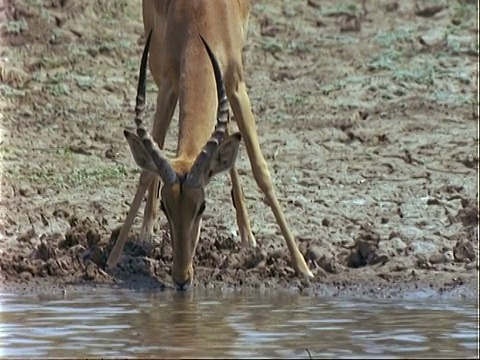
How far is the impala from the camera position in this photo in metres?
8.80

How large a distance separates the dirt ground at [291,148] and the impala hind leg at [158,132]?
0.38 feet

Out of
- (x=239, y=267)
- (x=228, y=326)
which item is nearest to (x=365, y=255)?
(x=239, y=267)

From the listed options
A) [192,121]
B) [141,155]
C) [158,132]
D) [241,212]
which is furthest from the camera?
[241,212]

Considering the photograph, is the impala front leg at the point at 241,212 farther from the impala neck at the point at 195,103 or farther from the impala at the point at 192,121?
the impala neck at the point at 195,103

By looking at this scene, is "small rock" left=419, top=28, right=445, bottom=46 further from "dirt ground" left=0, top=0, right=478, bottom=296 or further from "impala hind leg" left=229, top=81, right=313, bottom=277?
"impala hind leg" left=229, top=81, right=313, bottom=277

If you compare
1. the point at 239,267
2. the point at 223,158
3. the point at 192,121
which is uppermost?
the point at 192,121

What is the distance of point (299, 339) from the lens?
25.7ft

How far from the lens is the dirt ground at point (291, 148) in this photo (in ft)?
33.7

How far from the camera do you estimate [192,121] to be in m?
9.38

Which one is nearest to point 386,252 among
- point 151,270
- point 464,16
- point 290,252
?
point 290,252

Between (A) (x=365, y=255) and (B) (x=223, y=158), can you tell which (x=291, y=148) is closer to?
(A) (x=365, y=255)

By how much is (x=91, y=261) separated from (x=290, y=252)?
1.39 meters

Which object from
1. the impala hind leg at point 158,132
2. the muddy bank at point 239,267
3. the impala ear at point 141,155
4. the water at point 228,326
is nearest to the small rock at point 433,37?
the muddy bank at point 239,267

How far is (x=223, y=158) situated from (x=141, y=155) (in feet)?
1.64
